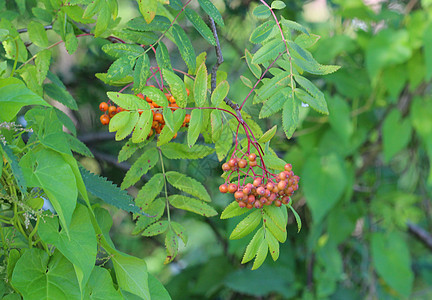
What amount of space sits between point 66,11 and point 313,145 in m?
1.20

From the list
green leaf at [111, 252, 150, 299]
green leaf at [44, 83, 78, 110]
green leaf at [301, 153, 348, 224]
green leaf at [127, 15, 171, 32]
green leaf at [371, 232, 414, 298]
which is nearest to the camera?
green leaf at [111, 252, 150, 299]

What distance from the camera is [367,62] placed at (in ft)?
5.29

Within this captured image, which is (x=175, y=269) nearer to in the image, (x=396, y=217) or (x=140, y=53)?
(x=396, y=217)

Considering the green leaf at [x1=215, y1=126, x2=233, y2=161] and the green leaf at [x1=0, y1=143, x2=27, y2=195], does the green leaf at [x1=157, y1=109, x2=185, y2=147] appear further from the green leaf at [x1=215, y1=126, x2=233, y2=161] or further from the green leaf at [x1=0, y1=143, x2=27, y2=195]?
the green leaf at [x1=0, y1=143, x2=27, y2=195]

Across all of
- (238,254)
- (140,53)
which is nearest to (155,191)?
(140,53)

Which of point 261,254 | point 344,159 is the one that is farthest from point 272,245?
point 344,159

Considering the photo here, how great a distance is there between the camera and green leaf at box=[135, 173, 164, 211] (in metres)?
0.69

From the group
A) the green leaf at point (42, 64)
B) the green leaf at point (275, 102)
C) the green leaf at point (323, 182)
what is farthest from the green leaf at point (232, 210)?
the green leaf at point (323, 182)

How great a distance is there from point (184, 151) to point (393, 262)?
4.48 feet

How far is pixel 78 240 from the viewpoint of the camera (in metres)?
0.50

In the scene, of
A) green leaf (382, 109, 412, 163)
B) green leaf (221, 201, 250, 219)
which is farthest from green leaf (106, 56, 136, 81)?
green leaf (382, 109, 412, 163)

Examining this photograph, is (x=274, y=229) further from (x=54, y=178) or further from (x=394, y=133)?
(x=394, y=133)

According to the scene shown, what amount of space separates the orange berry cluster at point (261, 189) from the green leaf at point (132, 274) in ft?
0.44

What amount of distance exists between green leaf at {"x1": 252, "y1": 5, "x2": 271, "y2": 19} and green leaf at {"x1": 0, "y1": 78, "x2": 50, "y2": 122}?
31cm
